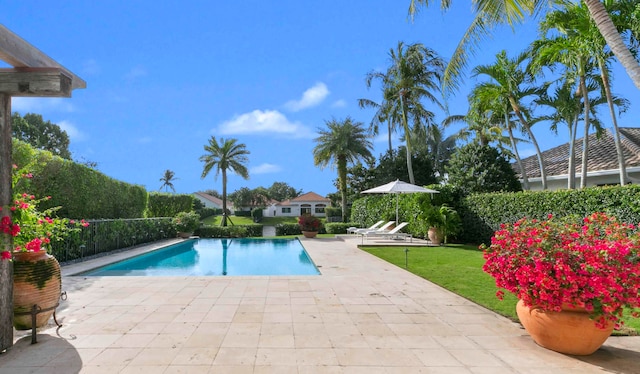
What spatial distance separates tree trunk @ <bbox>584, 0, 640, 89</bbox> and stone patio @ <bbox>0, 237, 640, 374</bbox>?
172 inches

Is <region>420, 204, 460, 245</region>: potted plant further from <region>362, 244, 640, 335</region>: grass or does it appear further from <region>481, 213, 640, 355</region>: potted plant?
<region>481, 213, 640, 355</region>: potted plant

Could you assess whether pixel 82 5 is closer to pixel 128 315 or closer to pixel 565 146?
pixel 128 315

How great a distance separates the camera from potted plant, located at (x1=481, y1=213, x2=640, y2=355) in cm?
330

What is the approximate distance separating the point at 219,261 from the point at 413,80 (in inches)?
668

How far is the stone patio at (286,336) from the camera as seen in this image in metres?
3.31

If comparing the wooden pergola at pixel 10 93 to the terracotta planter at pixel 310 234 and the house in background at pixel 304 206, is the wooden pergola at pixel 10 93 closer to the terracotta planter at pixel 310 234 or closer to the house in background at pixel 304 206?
the terracotta planter at pixel 310 234

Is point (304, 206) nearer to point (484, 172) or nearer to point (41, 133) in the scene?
point (41, 133)

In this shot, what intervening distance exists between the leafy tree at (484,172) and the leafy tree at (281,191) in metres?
62.1

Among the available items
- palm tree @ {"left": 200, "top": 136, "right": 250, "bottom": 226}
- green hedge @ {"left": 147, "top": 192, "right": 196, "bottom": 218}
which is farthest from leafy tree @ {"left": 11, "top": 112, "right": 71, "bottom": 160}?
green hedge @ {"left": 147, "top": 192, "right": 196, "bottom": 218}

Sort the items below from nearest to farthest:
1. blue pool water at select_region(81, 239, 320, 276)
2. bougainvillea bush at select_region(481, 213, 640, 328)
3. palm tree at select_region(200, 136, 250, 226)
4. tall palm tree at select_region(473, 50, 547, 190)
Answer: bougainvillea bush at select_region(481, 213, 640, 328), blue pool water at select_region(81, 239, 320, 276), tall palm tree at select_region(473, 50, 547, 190), palm tree at select_region(200, 136, 250, 226)

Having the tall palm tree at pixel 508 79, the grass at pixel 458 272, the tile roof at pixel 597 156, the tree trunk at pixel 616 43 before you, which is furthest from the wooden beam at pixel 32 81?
the tile roof at pixel 597 156

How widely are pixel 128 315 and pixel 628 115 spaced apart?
60.2 ft

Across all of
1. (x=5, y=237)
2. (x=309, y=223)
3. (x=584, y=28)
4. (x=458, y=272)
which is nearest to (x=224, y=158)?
(x=309, y=223)

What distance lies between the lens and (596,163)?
15.1m
